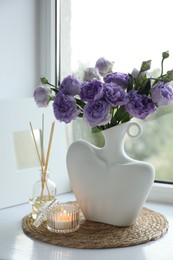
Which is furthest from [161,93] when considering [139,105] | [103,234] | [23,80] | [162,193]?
[23,80]

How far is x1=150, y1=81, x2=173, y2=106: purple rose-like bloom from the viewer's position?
1.31m

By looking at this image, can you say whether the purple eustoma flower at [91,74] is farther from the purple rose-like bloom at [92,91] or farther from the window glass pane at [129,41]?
the window glass pane at [129,41]

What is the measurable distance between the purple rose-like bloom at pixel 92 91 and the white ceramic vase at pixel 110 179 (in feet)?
0.44

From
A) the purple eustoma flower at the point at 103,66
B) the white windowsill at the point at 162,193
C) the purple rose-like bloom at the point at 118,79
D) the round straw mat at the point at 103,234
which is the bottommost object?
the white windowsill at the point at 162,193

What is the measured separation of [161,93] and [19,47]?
2.42ft

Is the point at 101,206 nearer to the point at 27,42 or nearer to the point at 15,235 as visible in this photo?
the point at 15,235

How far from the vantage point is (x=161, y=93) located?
131 centimetres

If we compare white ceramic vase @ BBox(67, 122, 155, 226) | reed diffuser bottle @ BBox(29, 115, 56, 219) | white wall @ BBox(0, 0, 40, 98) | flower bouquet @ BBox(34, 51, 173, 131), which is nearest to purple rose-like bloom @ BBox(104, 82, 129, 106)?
flower bouquet @ BBox(34, 51, 173, 131)

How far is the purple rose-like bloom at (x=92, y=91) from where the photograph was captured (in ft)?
4.26

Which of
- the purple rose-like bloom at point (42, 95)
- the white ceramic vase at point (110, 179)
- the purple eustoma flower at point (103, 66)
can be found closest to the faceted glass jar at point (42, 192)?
the white ceramic vase at point (110, 179)

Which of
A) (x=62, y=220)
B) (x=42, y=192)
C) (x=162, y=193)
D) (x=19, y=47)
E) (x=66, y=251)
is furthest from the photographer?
(x=19, y=47)

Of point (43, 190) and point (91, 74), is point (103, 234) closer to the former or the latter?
point (43, 190)

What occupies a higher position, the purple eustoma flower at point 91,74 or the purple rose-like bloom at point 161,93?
the purple eustoma flower at point 91,74

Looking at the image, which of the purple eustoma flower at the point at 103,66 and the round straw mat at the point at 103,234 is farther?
the purple eustoma flower at the point at 103,66
